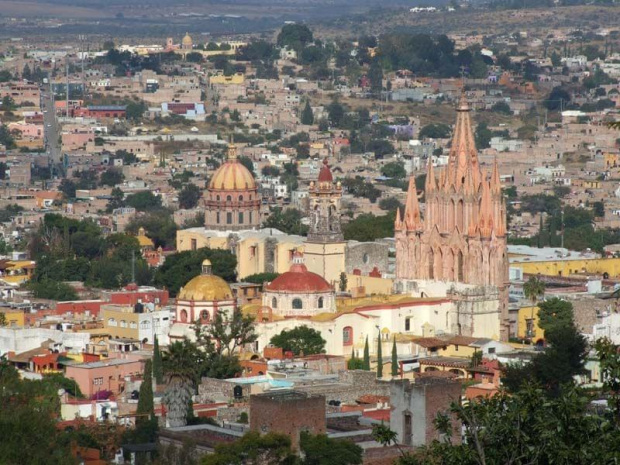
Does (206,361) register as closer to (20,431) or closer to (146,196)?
(20,431)

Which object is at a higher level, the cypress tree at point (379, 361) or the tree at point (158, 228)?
the tree at point (158, 228)

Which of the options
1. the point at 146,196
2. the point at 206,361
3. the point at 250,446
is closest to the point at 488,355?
the point at 206,361

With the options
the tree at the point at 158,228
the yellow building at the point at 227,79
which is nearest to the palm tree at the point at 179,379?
the tree at the point at 158,228

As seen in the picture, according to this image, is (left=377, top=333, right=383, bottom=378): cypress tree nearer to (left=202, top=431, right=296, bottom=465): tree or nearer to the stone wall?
the stone wall

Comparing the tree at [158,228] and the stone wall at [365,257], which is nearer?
the stone wall at [365,257]

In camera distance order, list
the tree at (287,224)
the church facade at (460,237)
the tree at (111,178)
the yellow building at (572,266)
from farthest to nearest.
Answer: the tree at (111,178), the tree at (287,224), the yellow building at (572,266), the church facade at (460,237)

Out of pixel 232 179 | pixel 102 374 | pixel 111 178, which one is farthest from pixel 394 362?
pixel 111 178

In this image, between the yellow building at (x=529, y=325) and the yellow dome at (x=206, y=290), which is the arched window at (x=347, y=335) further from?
the yellow building at (x=529, y=325)
